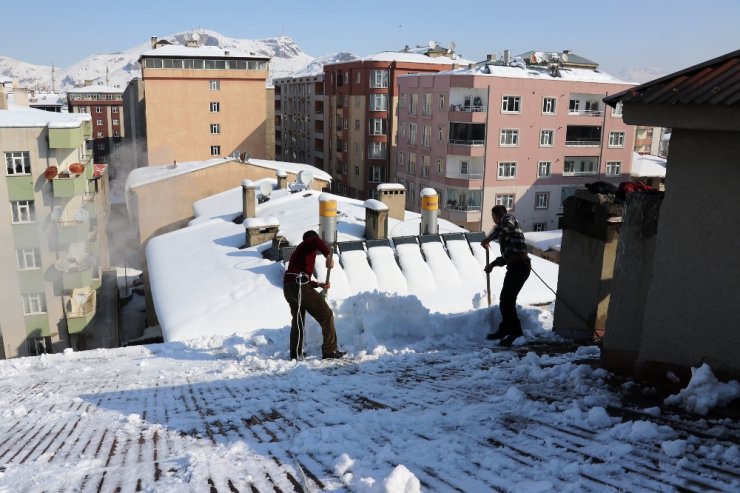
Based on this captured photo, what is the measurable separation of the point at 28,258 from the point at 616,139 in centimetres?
3869

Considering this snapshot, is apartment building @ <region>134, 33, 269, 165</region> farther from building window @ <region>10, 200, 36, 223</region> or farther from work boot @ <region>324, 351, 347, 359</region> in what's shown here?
work boot @ <region>324, 351, 347, 359</region>

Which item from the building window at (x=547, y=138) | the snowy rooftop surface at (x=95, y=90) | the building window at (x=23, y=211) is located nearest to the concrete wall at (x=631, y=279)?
the building window at (x=23, y=211)

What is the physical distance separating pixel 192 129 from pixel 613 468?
50.1m

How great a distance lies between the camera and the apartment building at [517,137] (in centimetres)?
4028

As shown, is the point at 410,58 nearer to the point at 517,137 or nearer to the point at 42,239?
the point at 517,137

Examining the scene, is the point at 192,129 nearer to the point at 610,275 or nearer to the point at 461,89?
the point at 461,89

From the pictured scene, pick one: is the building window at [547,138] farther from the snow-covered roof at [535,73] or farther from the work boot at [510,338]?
the work boot at [510,338]

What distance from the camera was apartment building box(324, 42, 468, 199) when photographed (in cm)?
5222

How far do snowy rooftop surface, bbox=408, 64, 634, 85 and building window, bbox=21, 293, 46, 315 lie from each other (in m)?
28.6

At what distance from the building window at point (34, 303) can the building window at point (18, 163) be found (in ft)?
18.5

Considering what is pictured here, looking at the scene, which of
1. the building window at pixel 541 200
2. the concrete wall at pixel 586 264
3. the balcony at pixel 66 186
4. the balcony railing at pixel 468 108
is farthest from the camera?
the building window at pixel 541 200

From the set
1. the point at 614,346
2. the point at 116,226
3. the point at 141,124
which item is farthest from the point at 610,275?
the point at 141,124

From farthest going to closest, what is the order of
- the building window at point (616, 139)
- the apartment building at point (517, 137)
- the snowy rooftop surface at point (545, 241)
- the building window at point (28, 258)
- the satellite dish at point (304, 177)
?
the building window at point (616, 139)
the apartment building at point (517, 137)
the snowy rooftop surface at point (545, 241)
the building window at point (28, 258)
the satellite dish at point (304, 177)

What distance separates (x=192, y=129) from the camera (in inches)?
1948
